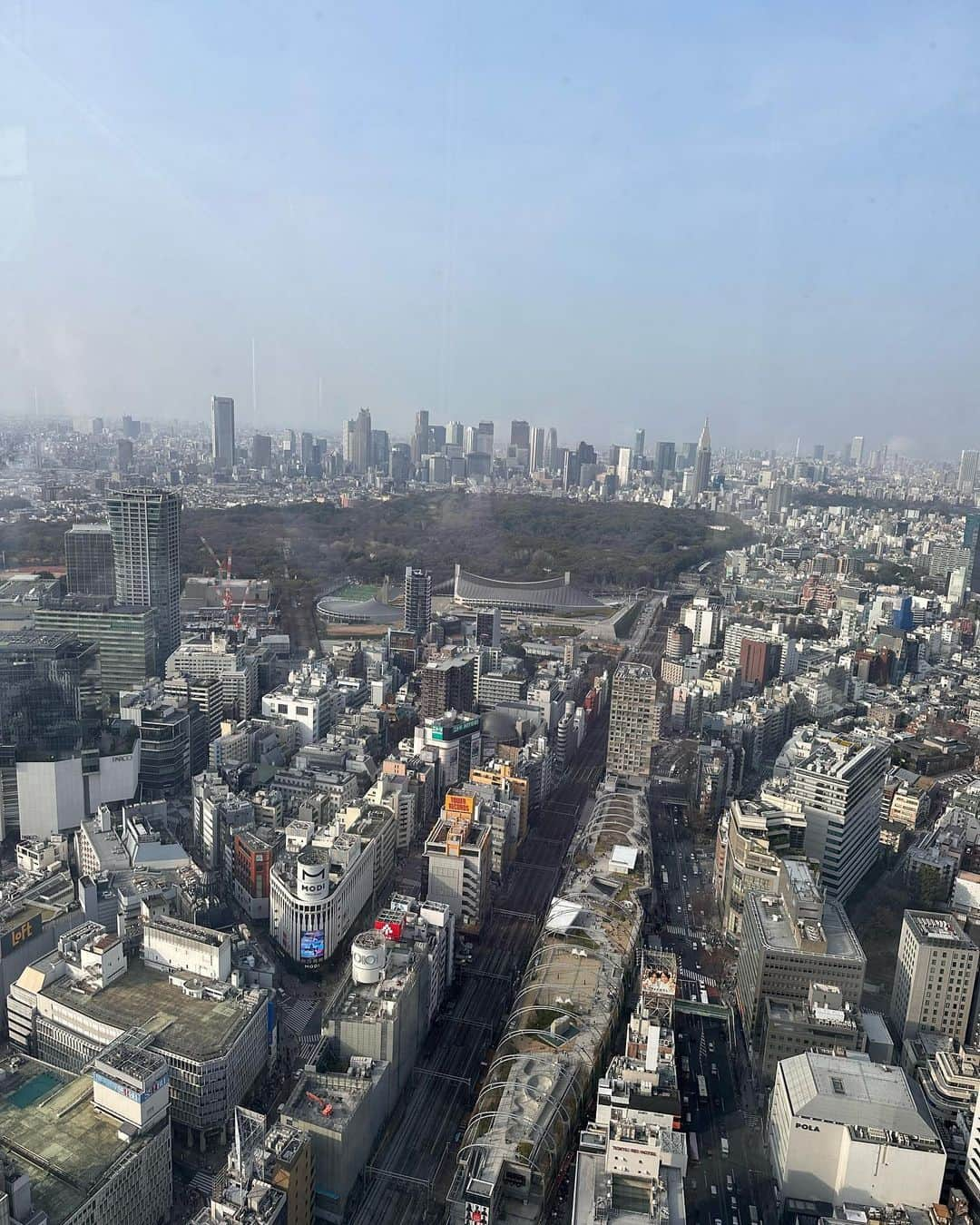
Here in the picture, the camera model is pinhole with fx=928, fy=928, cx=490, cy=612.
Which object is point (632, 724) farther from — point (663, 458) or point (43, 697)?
point (663, 458)

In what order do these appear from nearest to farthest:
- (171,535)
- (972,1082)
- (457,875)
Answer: (972,1082) → (457,875) → (171,535)

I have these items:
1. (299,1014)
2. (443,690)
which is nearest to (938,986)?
(299,1014)

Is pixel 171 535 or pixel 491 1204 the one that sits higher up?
pixel 171 535

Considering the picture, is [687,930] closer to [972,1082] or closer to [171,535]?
[972,1082]

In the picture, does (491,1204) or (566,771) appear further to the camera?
(566,771)

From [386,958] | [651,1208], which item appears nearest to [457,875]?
[386,958]

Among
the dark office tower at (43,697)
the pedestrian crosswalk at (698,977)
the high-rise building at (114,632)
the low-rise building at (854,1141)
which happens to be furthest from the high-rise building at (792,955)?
the high-rise building at (114,632)

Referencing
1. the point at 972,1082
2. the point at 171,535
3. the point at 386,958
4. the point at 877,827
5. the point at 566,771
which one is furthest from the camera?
the point at 171,535
